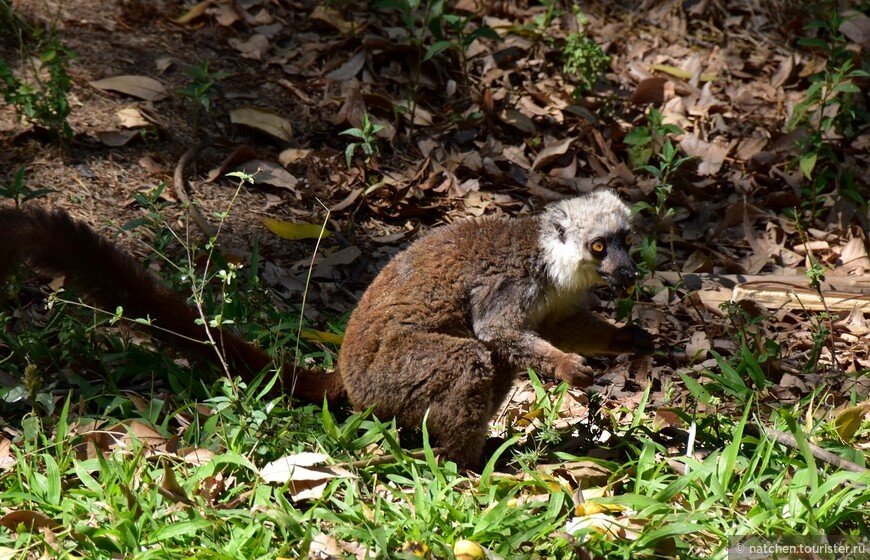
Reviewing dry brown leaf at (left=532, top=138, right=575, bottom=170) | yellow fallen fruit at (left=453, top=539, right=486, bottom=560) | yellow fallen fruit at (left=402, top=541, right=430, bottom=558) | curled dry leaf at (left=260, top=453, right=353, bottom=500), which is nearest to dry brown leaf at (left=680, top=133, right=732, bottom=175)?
dry brown leaf at (left=532, top=138, right=575, bottom=170)

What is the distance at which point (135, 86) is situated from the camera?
7.55 meters

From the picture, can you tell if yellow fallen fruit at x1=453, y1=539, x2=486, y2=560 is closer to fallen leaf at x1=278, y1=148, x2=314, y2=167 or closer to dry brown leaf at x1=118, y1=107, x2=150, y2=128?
fallen leaf at x1=278, y1=148, x2=314, y2=167

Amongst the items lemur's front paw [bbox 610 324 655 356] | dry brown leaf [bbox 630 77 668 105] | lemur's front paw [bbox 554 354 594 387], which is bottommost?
lemur's front paw [bbox 610 324 655 356]

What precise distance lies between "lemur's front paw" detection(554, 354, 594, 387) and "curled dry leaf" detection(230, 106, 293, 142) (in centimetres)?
371

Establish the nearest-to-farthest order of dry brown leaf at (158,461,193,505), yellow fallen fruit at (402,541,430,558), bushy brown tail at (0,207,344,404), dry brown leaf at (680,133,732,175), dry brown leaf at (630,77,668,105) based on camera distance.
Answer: yellow fallen fruit at (402,541,430,558) < dry brown leaf at (158,461,193,505) < bushy brown tail at (0,207,344,404) < dry brown leaf at (680,133,732,175) < dry brown leaf at (630,77,668,105)

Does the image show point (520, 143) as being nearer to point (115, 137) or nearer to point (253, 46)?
point (253, 46)

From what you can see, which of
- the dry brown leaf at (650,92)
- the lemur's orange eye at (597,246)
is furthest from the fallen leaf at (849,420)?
the dry brown leaf at (650,92)

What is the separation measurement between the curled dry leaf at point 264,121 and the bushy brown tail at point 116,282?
2.83 meters

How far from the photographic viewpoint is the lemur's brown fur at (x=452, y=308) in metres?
4.82

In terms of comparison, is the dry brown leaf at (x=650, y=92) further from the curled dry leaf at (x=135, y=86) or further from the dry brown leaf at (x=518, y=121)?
the curled dry leaf at (x=135, y=86)

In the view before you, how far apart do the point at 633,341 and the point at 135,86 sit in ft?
15.4

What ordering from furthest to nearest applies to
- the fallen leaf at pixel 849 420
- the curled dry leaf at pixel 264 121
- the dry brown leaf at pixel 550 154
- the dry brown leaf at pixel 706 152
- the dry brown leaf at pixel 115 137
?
1. the dry brown leaf at pixel 706 152
2. the dry brown leaf at pixel 550 154
3. the curled dry leaf at pixel 264 121
4. the dry brown leaf at pixel 115 137
5. the fallen leaf at pixel 849 420

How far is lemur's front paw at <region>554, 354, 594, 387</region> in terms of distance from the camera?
491 centimetres

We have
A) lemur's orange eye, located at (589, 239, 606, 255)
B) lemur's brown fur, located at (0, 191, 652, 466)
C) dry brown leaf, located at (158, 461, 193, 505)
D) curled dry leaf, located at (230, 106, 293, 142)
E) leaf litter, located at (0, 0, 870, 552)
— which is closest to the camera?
dry brown leaf, located at (158, 461, 193, 505)
